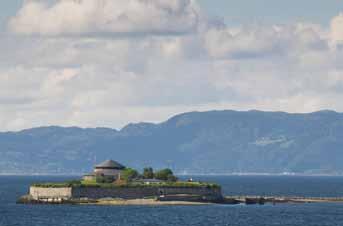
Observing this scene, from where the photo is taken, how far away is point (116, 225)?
157000 millimetres

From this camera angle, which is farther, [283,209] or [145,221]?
[283,209]

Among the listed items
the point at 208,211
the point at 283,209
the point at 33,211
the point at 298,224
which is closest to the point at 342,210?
the point at 283,209

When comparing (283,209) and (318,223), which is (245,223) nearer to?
(318,223)

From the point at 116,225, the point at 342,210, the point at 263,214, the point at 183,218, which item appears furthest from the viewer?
the point at 342,210

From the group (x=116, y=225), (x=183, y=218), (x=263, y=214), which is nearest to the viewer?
(x=116, y=225)

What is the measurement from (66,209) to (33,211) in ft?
19.6

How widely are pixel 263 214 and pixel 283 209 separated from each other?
15.9 m

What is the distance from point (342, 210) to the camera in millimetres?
199250

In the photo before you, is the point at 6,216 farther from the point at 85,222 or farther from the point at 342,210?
the point at 342,210

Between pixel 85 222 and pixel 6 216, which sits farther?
pixel 6 216

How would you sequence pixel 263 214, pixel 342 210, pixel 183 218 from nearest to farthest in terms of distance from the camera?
pixel 183 218 → pixel 263 214 → pixel 342 210

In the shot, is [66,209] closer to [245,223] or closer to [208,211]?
[208,211]

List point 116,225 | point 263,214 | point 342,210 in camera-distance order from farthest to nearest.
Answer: point 342,210
point 263,214
point 116,225

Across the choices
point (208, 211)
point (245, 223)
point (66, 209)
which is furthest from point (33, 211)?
point (245, 223)
